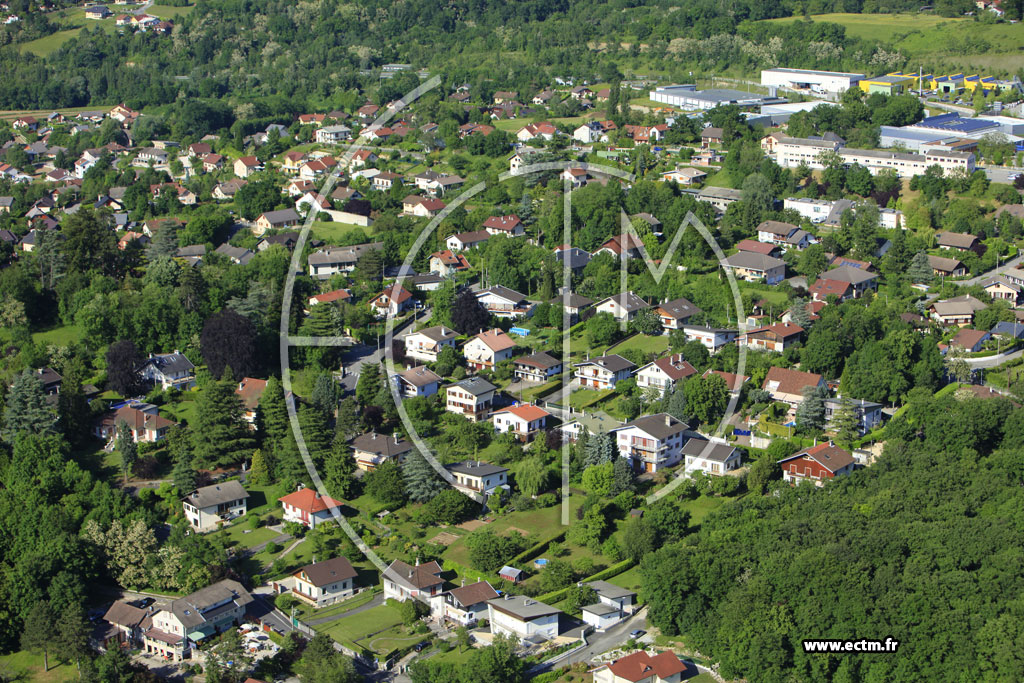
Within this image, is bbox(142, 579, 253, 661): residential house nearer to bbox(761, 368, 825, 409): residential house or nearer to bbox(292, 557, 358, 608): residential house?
bbox(292, 557, 358, 608): residential house

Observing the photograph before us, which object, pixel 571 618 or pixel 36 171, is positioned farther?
pixel 36 171

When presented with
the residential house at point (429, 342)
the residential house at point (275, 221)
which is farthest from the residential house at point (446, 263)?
the residential house at point (275, 221)

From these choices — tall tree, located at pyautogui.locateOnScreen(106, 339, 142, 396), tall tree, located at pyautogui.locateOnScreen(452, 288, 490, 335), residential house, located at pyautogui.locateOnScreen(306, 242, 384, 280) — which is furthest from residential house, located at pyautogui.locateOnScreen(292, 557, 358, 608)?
residential house, located at pyautogui.locateOnScreen(306, 242, 384, 280)

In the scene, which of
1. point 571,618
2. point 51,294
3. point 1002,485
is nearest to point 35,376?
point 51,294

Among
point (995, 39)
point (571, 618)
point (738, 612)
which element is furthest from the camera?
point (995, 39)

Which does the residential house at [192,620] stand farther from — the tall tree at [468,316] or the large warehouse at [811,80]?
the large warehouse at [811,80]

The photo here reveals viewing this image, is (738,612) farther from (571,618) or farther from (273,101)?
(273,101)
